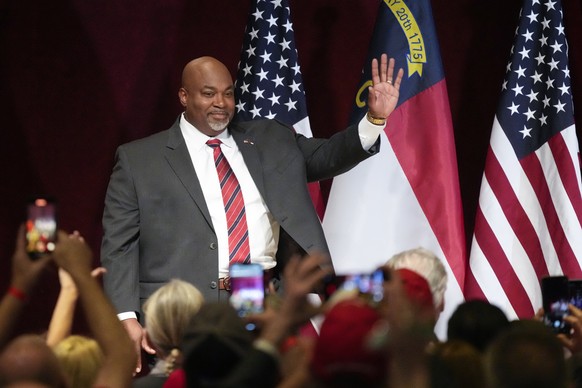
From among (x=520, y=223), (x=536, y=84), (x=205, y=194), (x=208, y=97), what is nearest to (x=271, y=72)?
(x=208, y=97)

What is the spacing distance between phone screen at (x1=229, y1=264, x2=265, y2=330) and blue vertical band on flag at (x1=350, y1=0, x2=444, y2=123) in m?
2.82

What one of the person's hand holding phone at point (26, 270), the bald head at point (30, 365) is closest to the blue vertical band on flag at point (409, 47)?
the person's hand holding phone at point (26, 270)

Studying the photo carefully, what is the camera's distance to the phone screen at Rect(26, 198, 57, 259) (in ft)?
8.25

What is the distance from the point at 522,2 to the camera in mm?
6039

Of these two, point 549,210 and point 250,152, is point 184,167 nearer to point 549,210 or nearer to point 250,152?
point 250,152

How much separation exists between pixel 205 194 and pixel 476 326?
2276 mm

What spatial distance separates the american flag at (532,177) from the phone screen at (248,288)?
2.85 m

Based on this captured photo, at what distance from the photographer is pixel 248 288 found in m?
2.70

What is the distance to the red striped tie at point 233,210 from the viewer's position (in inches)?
→ 183

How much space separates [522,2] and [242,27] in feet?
4.79

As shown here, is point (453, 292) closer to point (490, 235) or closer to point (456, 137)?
point (490, 235)

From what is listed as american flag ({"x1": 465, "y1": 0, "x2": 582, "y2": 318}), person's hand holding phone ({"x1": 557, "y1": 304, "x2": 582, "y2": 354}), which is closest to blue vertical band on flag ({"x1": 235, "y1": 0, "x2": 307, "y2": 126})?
american flag ({"x1": 465, "y1": 0, "x2": 582, "y2": 318})

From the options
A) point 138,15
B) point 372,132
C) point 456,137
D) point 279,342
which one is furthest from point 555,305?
point 138,15

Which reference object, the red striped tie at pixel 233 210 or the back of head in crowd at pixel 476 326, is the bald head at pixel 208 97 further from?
the back of head in crowd at pixel 476 326
